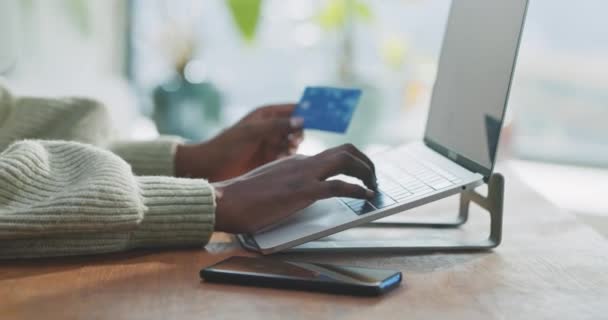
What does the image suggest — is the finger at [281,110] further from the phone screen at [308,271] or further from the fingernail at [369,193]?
the phone screen at [308,271]

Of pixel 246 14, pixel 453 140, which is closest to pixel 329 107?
pixel 453 140

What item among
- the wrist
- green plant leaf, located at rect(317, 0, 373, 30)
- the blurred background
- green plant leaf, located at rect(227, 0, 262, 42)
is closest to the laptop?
the wrist

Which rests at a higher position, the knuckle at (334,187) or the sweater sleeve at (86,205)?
the knuckle at (334,187)

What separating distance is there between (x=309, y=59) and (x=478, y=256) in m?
1.96

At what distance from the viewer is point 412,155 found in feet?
3.79

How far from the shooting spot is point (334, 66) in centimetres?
274

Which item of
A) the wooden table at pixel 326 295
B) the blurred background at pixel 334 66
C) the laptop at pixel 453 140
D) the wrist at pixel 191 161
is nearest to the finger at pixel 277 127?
the wrist at pixel 191 161

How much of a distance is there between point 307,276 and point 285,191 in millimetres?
169

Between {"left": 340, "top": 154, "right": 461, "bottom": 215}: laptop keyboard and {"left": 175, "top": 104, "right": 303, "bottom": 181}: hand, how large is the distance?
29 centimetres

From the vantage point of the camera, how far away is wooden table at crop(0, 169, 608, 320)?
2.32ft

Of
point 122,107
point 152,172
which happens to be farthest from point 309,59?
point 152,172

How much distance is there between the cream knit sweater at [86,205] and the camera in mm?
831

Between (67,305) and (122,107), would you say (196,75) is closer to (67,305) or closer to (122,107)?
(122,107)

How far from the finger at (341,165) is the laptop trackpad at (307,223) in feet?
0.13
